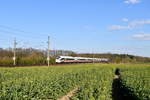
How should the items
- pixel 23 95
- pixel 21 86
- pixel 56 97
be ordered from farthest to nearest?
pixel 56 97, pixel 21 86, pixel 23 95

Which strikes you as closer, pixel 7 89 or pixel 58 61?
pixel 7 89

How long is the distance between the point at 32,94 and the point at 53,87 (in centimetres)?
349

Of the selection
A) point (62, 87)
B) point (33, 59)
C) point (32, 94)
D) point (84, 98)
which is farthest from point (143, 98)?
point (33, 59)

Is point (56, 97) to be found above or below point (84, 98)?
below

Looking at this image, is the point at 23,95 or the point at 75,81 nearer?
the point at 23,95

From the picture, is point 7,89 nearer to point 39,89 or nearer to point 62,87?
point 39,89

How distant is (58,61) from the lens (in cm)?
6175

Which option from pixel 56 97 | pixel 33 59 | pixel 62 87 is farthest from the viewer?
pixel 33 59

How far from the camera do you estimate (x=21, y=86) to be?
10.4 metres

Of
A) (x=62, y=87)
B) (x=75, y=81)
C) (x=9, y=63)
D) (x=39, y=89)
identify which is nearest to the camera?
(x=39, y=89)

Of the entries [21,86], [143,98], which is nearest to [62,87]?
[21,86]

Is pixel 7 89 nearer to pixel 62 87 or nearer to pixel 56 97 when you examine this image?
pixel 56 97

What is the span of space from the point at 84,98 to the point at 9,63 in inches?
1780

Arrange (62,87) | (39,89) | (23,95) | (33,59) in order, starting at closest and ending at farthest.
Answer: (23,95) → (39,89) → (62,87) → (33,59)
